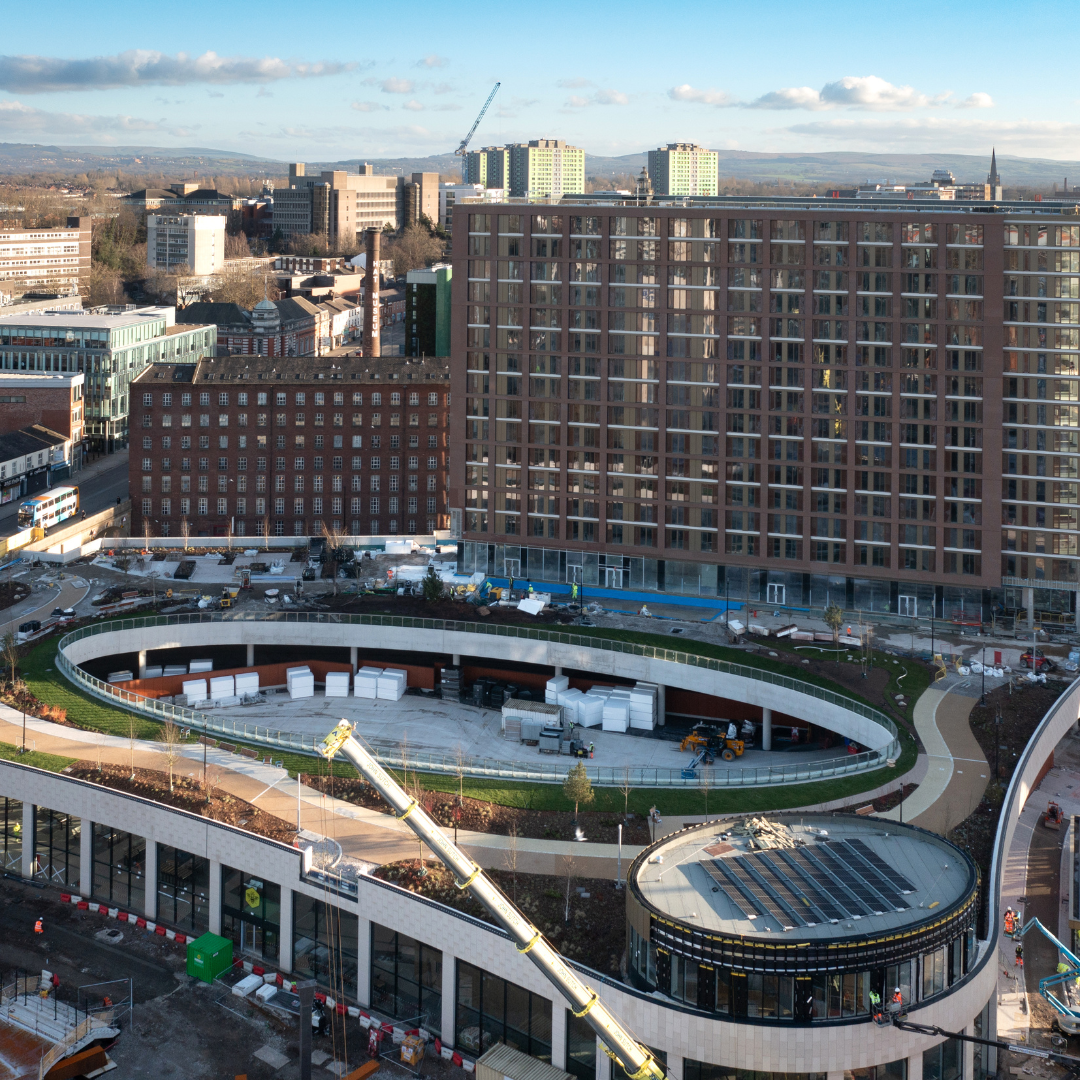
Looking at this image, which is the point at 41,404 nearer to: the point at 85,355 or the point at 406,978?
the point at 85,355

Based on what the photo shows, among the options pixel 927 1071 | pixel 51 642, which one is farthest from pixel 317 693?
pixel 927 1071

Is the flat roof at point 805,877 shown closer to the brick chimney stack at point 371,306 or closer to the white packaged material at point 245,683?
the white packaged material at point 245,683

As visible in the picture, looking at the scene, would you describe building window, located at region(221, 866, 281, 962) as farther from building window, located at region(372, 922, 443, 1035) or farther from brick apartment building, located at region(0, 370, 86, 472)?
brick apartment building, located at region(0, 370, 86, 472)

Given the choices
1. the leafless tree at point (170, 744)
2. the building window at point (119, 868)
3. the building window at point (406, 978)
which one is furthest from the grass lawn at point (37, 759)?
the building window at point (406, 978)

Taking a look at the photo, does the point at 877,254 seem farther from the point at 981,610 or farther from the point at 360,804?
the point at 360,804

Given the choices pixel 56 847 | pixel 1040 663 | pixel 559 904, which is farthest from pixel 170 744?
pixel 1040 663

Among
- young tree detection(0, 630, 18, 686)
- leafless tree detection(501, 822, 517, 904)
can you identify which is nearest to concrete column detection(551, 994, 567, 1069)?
leafless tree detection(501, 822, 517, 904)
